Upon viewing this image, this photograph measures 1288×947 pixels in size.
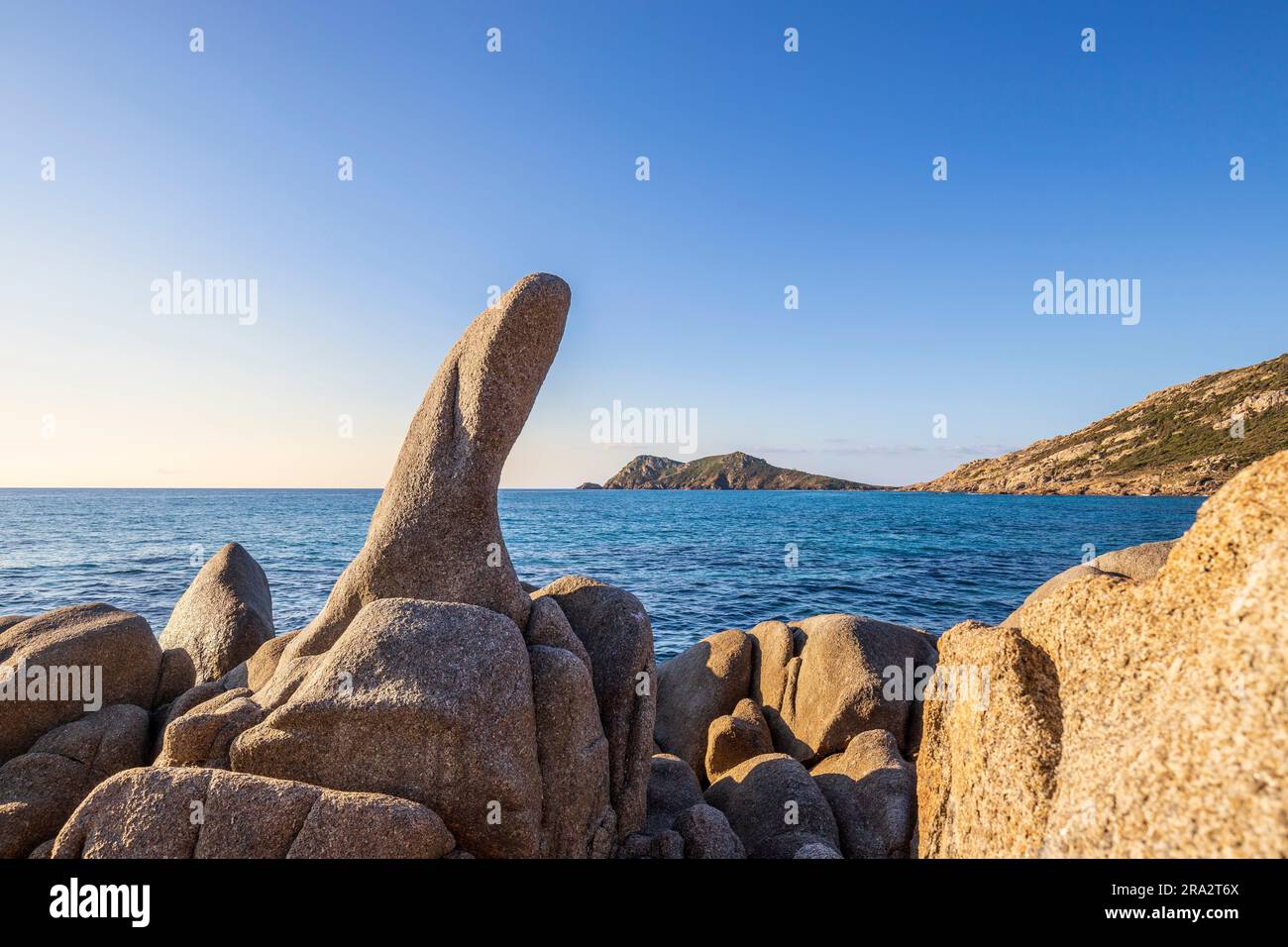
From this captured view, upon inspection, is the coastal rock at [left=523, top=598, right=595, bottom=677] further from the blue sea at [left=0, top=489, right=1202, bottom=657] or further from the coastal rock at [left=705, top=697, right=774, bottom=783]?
the blue sea at [left=0, top=489, right=1202, bottom=657]

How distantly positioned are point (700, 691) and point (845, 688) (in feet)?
9.68

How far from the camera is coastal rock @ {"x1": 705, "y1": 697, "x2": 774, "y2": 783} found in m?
10.5

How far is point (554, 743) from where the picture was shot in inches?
251

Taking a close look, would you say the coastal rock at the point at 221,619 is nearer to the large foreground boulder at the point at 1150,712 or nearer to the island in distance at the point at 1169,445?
the large foreground boulder at the point at 1150,712

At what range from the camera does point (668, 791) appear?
28.7 feet

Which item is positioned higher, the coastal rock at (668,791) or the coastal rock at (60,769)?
the coastal rock at (60,769)

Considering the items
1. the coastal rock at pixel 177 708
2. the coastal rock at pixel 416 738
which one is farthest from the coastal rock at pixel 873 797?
the coastal rock at pixel 177 708

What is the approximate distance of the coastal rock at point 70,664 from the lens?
311 inches

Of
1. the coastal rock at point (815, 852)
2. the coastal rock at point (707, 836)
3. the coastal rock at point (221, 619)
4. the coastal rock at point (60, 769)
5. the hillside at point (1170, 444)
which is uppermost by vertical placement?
the hillside at point (1170, 444)

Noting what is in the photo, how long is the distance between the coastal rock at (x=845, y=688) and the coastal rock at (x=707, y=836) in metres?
4.09

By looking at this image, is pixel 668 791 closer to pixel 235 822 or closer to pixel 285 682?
pixel 285 682

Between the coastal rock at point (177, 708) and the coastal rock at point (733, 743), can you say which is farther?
the coastal rock at point (733, 743)
